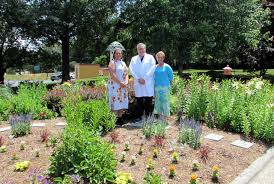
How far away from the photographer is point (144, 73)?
24.1ft

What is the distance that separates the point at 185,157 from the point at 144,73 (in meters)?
2.43

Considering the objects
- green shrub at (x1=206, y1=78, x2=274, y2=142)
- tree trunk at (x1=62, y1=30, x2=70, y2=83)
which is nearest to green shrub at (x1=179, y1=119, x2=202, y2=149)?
green shrub at (x1=206, y1=78, x2=274, y2=142)

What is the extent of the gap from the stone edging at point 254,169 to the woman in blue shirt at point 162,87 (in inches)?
85.3

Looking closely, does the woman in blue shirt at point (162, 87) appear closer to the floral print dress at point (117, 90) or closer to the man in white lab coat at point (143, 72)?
the man in white lab coat at point (143, 72)

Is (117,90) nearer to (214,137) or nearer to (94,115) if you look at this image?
(94,115)

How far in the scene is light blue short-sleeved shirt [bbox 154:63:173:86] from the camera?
24.7 ft

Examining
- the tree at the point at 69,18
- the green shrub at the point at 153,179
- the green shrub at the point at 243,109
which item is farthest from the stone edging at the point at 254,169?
the tree at the point at 69,18

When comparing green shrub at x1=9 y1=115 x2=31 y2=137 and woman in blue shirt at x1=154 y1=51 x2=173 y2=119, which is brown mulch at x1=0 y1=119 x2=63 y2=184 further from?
woman in blue shirt at x1=154 y1=51 x2=173 y2=119

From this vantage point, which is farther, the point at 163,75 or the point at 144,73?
the point at 163,75

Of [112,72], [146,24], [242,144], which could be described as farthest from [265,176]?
[146,24]

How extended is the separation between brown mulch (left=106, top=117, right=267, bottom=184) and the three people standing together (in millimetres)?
883

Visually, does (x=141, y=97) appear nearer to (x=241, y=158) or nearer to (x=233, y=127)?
(x=233, y=127)

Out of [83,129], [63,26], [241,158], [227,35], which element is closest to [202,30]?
[227,35]

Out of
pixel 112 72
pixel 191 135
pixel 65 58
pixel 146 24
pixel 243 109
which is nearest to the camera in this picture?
pixel 191 135
